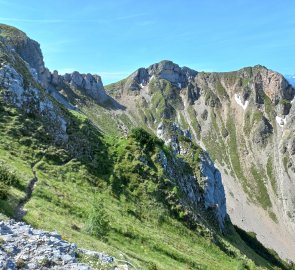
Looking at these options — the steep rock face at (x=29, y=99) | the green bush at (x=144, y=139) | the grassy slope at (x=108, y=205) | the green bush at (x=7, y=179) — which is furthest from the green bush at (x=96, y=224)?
the green bush at (x=144, y=139)

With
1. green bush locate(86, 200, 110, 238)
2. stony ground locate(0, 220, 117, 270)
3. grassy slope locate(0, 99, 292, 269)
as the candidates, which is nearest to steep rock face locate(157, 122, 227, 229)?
grassy slope locate(0, 99, 292, 269)

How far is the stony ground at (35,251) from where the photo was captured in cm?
1955

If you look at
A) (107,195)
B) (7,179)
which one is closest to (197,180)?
(107,195)

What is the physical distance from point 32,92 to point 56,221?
43.0 m

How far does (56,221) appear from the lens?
36.4 meters

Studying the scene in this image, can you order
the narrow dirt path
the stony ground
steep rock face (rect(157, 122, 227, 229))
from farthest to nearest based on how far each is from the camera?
1. steep rock face (rect(157, 122, 227, 229))
2. the narrow dirt path
3. the stony ground

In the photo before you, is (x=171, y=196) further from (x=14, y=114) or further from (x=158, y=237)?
(x=14, y=114)

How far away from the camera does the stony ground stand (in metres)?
19.5

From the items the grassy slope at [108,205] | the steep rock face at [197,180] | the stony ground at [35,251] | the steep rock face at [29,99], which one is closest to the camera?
the stony ground at [35,251]

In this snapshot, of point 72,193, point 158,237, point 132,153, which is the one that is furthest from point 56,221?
point 132,153

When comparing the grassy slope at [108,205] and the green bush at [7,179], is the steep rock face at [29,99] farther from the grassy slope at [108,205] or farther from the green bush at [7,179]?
the green bush at [7,179]

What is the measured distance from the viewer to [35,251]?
20656 millimetres

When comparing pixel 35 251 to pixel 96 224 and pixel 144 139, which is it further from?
pixel 144 139

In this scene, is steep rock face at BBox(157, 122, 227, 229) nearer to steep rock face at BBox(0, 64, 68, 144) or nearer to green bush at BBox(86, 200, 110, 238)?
steep rock face at BBox(0, 64, 68, 144)
